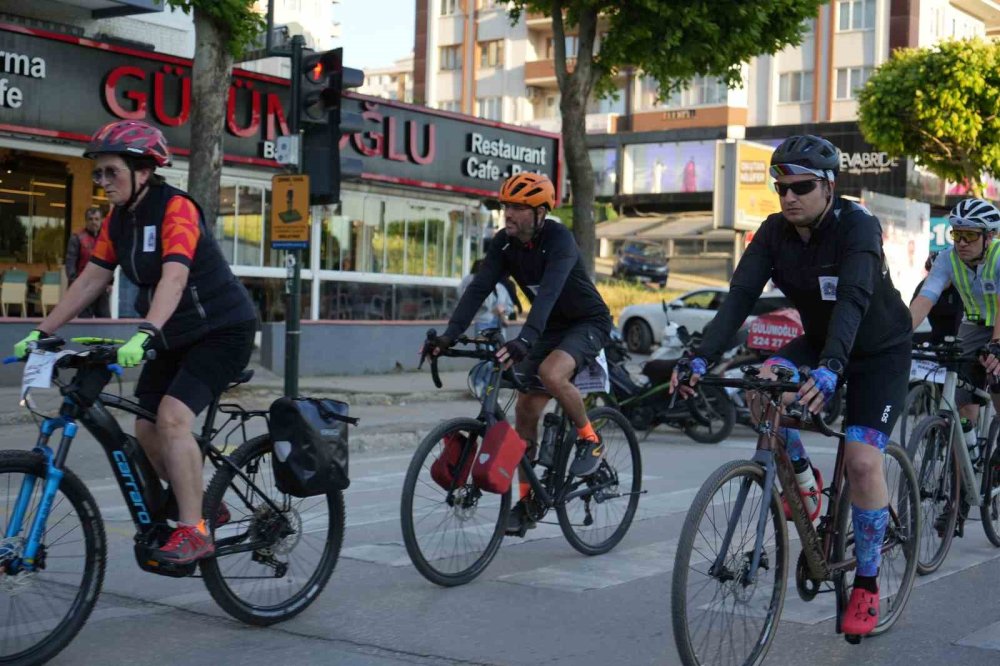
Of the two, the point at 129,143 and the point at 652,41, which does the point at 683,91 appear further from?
the point at 129,143

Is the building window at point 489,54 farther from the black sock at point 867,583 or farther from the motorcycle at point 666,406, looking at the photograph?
the black sock at point 867,583

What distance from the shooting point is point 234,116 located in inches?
718

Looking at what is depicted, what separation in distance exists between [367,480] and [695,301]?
17936mm

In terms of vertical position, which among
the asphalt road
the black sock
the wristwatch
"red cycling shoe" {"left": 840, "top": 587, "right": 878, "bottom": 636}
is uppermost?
the wristwatch

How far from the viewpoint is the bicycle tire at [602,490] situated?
6773 mm

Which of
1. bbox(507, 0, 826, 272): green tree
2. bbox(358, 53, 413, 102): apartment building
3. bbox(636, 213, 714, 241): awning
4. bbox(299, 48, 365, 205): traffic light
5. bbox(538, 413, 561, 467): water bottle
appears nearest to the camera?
bbox(538, 413, 561, 467): water bottle

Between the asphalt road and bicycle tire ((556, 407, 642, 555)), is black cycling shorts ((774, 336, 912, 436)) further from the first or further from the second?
bicycle tire ((556, 407, 642, 555))

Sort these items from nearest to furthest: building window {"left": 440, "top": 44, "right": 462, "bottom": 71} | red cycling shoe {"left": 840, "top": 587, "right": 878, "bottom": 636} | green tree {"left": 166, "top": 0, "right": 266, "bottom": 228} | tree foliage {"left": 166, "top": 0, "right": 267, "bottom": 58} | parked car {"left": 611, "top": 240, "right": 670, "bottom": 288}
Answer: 1. red cycling shoe {"left": 840, "top": 587, "right": 878, "bottom": 636}
2. tree foliage {"left": 166, "top": 0, "right": 267, "bottom": 58}
3. green tree {"left": 166, "top": 0, "right": 266, "bottom": 228}
4. parked car {"left": 611, "top": 240, "right": 670, "bottom": 288}
5. building window {"left": 440, "top": 44, "right": 462, "bottom": 71}

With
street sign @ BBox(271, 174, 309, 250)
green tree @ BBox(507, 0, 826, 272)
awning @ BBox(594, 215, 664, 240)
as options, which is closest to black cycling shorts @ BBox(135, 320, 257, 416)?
street sign @ BBox(271, 174, 309, 250)

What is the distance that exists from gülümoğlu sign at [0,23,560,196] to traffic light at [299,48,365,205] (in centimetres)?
75

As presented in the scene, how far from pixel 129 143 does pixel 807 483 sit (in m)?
2.84

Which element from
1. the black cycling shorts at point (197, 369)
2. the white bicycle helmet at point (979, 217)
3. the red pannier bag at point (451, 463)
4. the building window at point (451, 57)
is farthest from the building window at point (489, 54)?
the black cycling shorts at point (197, 369)

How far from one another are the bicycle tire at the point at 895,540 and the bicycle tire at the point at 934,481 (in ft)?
2.13

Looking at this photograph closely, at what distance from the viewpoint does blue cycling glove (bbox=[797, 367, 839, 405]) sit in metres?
4.41
